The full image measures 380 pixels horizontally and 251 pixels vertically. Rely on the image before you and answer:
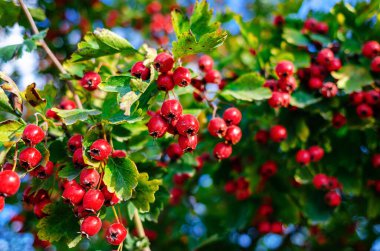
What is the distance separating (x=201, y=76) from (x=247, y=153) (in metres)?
0.96

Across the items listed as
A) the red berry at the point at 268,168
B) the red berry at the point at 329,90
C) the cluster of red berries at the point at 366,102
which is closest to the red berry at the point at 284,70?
the red berry at the point at 329,90

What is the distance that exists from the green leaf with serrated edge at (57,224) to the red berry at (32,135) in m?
0.33

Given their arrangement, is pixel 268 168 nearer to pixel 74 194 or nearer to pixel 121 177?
pixel 121 177

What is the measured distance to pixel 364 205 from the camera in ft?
9.69

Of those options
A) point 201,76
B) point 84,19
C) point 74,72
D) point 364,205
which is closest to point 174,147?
point 201,76

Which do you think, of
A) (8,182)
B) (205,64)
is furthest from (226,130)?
(8,182)

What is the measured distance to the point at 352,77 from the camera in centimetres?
230

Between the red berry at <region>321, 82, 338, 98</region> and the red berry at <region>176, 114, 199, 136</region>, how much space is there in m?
1.06

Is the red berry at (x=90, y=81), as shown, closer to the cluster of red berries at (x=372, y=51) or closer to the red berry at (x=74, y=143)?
the red berry at (x=74, y=143)

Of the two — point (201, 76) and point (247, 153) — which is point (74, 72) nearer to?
point (201, 76)

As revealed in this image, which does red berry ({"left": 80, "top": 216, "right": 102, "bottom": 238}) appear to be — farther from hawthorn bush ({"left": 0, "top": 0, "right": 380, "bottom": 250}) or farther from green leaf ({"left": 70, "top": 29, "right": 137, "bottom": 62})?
green leaf ({"left": 70, "top": 29, "right": 137, "bottom": 62})

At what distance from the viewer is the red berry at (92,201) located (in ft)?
4.67

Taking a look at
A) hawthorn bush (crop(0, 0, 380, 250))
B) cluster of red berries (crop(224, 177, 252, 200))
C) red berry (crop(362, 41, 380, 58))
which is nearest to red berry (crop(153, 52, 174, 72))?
hawthorn bush (crop(0, 0, 380, 250))

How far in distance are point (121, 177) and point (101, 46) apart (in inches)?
23.1
